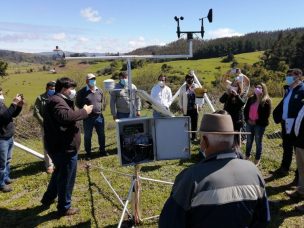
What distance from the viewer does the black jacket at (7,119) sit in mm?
6950

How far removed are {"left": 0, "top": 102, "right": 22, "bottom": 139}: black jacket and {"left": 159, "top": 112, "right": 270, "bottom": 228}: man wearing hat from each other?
528 centimetres

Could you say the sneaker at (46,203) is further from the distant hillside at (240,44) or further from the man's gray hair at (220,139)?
the distant hillside at (240,44)

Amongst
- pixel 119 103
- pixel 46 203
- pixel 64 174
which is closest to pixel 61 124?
pixel 64 174

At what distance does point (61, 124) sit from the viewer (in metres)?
5.59

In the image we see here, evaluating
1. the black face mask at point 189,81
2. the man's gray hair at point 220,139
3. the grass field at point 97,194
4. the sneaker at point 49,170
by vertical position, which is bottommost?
the grass field at point 97,194

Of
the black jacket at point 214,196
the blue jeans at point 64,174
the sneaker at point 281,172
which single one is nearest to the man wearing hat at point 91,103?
the blue jeans at point 64,174

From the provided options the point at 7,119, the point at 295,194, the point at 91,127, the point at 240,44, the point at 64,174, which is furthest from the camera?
the point at 240,44

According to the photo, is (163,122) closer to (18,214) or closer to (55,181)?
(55,181)

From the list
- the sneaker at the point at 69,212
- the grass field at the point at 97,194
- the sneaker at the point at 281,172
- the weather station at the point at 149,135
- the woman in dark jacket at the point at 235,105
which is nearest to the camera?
the weather station at the point at 149,135

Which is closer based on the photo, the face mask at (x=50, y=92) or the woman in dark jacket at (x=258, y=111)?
the face mask at (x=50, y=92)

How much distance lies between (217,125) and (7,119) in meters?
5.54

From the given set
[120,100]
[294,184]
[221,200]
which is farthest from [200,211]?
[120,100]

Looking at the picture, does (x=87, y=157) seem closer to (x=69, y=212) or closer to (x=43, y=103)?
(x=43, y=103)

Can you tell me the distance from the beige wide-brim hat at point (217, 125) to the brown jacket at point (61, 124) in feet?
10.3
